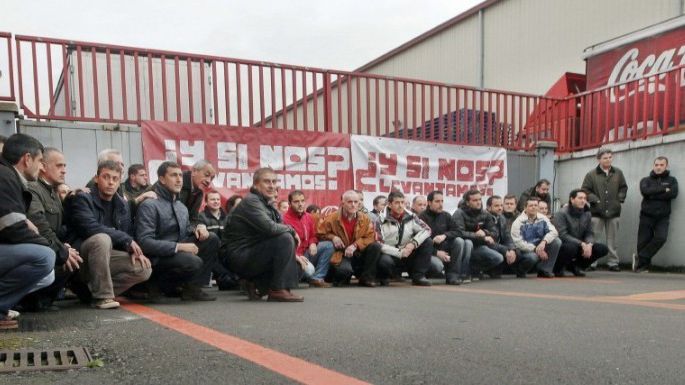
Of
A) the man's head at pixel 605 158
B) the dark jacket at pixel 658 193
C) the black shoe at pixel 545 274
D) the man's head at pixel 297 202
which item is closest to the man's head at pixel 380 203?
the man's head at pixel 297 202

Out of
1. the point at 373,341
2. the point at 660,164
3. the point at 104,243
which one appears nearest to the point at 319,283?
the point at 104,243

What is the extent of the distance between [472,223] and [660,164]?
142 inches

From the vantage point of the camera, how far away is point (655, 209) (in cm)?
901

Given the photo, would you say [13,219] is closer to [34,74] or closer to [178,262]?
[178,262]

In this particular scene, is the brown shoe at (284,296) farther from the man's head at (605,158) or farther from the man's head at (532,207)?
the man's head at (605,158)

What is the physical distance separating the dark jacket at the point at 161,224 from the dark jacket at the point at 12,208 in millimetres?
1327

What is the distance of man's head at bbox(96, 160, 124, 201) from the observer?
190 inches

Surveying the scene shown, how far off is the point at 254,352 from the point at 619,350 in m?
2.03

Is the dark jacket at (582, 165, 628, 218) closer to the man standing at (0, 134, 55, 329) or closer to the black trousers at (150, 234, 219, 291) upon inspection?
the black trousers at (150, 234, 219, 291)

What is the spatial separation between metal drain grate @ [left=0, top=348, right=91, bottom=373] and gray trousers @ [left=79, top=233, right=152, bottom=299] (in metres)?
1.78

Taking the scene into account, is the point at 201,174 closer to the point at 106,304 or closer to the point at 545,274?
the point at 106,304

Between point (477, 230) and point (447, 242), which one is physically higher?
point (477, 230)

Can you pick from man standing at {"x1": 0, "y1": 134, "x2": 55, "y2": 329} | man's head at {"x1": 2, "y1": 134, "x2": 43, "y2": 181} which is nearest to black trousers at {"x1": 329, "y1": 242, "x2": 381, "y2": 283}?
man standing at {"x1": 0, "y1": 134, "x2": 55, "y2": 329}

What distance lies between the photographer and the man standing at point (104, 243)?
4.70 meters
